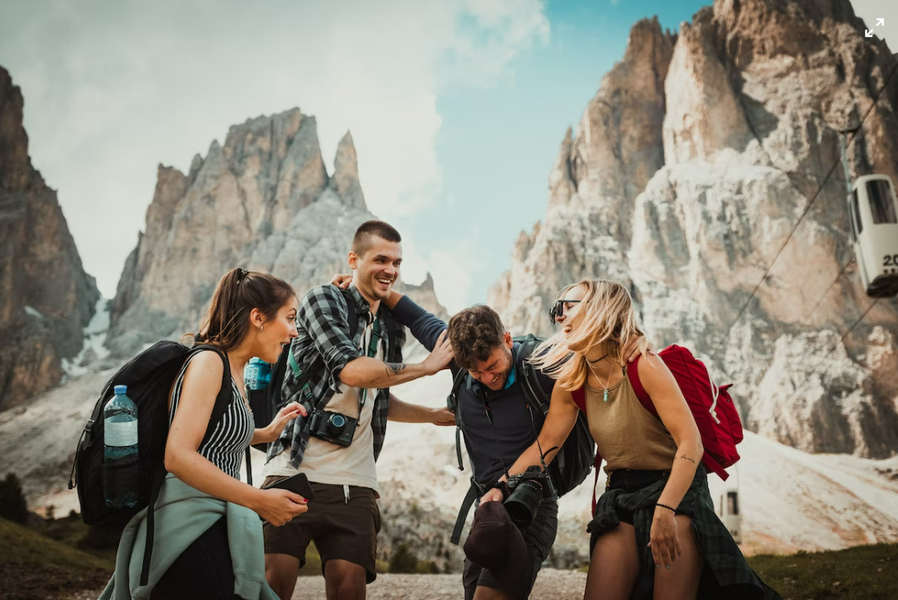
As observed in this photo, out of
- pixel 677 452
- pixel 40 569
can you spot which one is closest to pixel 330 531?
pixel 677 452

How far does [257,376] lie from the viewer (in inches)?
168

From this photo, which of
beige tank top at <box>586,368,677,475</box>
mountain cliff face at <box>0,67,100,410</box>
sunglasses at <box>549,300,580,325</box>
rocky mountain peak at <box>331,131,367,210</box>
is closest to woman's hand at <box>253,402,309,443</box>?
sunglasses at <box>549,300,580,325</box>

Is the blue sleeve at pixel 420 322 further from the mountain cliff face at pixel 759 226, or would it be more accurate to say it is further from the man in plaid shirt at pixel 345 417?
the mountain cliff face at pixel 759 226

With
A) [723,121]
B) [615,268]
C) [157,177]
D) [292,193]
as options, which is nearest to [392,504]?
[615,268]

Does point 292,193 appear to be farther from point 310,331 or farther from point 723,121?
point 310,331

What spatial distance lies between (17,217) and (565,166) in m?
73.0

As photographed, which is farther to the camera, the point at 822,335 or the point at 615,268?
the point at 615,268

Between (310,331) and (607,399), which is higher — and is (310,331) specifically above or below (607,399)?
above

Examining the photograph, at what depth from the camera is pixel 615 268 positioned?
187 ft

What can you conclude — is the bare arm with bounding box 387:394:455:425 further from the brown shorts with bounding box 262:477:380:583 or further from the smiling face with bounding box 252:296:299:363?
the smiling face with bounding box 252:296:299:363

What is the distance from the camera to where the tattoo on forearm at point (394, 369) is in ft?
13.0

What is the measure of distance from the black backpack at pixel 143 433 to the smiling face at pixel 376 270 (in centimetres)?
179

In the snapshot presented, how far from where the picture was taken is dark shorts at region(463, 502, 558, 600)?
3.39 meters

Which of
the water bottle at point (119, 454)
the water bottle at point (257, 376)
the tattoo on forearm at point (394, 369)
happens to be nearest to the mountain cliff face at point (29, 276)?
the water bottle at point (257, 376)
